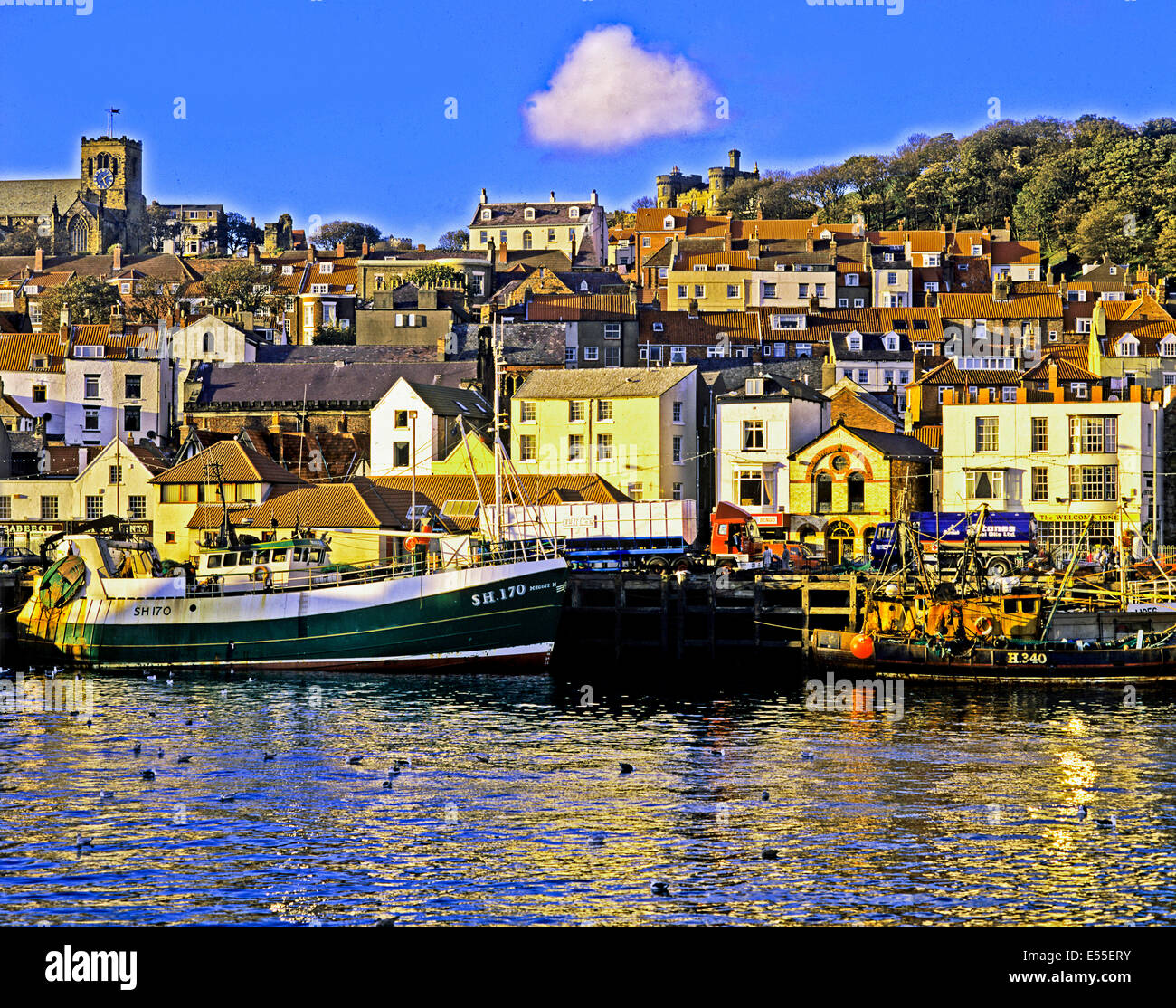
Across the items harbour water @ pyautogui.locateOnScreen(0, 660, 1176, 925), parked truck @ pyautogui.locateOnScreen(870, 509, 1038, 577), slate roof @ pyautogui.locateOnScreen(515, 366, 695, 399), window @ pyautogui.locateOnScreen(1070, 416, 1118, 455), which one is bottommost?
harbour water @ pyautogui.locateOnScreen(0, 660, 1176, 925)

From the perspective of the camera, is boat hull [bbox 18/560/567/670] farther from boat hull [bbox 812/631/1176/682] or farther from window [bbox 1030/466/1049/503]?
window [bbox 1030/466/1049/503]

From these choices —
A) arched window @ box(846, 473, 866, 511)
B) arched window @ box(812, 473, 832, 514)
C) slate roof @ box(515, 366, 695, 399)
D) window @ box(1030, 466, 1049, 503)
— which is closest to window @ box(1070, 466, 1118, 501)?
window @ box(1030, 466, 1049, 503)

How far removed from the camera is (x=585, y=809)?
32.2 m

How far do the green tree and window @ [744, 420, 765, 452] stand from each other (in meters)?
75.0

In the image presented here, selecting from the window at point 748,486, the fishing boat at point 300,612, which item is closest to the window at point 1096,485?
the window at point 748,486

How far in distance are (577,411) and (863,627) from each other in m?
32.1

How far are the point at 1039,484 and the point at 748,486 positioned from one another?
15.1m

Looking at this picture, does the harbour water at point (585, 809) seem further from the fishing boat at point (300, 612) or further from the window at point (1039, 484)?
the window at point (1039, 484)

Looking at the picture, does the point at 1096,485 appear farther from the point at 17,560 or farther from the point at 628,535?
the point at 17,560

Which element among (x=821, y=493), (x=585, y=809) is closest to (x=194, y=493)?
(x=821, y=493)

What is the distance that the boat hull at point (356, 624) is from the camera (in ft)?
184

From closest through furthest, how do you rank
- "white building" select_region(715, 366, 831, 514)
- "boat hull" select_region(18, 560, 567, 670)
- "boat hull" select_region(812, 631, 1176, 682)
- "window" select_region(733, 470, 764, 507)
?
"boat hull" select_region(812, 631, 1176, 682), "boat hull" select_region(18, 560, 567, 670), "white building" select_region(715, 366, 831, 514), "window" select_region(733, 470, 764, 507)

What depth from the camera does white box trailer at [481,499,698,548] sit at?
225ft

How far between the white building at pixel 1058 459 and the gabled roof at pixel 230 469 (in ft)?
114
